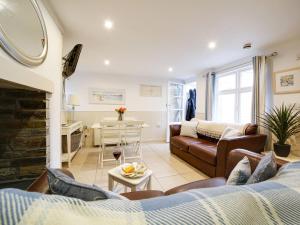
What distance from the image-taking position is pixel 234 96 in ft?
11.6

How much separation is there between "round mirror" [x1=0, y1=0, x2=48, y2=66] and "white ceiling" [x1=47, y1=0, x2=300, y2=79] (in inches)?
13.3

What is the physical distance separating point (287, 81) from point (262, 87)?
1.09 ft

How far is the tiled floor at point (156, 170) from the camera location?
7.40 feet

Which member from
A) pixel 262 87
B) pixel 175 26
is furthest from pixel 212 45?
pixel 262 87

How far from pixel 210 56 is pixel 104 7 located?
221 cm

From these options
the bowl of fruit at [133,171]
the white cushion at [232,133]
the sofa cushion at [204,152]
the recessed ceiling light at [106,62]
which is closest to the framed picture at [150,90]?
the recessed ceiling light at [106,62]

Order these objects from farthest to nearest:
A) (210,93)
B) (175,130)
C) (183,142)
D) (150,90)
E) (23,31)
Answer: (150,90) → (210,93) → (175,130) → (183,142) → (23,31)

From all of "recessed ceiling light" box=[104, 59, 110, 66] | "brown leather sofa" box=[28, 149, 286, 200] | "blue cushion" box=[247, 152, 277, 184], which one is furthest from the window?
"recessed ceiling light" box=[104, 59, 110, 66]

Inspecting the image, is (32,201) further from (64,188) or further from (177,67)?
(177,67)

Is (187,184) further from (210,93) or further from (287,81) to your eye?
(210,93)

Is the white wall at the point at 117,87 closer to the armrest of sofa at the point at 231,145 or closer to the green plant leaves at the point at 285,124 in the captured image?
the armrest of sofa at the point at 231,145

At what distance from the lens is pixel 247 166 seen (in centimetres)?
118

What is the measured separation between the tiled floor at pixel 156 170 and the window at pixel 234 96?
1645 millimetres

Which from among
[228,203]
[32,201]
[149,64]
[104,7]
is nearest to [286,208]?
[228,203]
